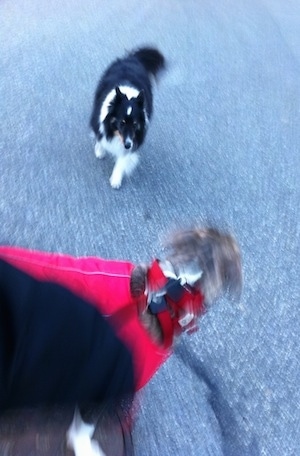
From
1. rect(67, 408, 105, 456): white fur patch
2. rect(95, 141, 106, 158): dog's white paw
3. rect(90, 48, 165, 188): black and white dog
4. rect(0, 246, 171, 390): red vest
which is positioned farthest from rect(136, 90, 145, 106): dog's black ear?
rect(67, 408, 105, 456): white fur patch

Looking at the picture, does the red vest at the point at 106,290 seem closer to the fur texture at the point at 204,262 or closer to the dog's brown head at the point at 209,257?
the fur texture at the point at 204,262

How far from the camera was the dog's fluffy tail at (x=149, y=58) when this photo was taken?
10.2ft

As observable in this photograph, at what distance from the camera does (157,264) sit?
137 centimetres

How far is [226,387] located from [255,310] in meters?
0.44

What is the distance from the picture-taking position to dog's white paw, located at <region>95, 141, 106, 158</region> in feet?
9.10

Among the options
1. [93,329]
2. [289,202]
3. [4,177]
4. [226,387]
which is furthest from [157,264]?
[289,202]

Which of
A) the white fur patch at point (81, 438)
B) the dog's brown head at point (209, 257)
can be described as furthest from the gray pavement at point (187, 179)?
the dog's brown head at point (209, 257)

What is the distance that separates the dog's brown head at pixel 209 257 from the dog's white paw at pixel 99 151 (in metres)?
1.50

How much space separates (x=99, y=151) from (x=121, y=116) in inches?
9.9

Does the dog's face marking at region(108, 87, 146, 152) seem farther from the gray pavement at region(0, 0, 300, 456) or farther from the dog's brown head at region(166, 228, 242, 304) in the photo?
the dog's brown head at region(166, 228, 242, 304)

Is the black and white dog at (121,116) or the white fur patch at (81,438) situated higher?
the black and white dog at (121,116)

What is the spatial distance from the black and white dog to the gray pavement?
0.34 feet

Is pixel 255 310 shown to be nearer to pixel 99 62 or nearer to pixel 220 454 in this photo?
pixel 220 454

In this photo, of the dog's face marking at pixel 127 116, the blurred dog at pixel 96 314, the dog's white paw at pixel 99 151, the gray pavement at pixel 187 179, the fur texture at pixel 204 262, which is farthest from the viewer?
the dog's white paw at pixel 99 151
